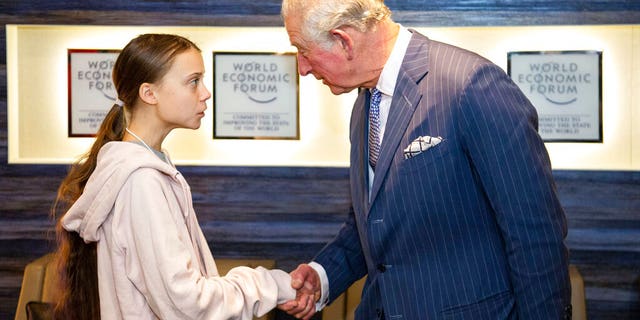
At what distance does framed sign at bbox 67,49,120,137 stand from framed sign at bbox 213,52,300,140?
513mm

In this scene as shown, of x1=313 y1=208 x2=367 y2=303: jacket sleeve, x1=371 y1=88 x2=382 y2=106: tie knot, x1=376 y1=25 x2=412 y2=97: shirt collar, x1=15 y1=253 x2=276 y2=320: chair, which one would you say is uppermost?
x1=376 y1=25 x2=412 y2=97: shirt collar

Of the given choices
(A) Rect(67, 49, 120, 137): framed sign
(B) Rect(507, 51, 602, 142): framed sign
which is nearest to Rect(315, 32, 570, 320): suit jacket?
(B) Rect(507, 51, 602, 142): framed sign

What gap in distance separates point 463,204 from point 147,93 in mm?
944

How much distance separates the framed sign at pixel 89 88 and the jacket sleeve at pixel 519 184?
2483 millimetres

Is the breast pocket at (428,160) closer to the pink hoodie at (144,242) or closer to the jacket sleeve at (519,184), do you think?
the jacket sleeve at (519,184)

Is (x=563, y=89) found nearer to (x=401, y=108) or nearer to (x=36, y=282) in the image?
(x=401, y=108)

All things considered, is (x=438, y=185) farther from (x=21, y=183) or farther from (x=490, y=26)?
(x=21, y=183)

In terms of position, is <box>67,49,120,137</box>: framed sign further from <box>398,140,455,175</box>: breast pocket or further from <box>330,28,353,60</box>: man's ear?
<box>398,140,455,175</box>: breast pocket

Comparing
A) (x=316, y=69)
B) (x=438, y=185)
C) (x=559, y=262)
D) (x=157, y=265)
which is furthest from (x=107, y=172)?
(x=559, y=262)

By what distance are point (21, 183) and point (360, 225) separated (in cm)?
232

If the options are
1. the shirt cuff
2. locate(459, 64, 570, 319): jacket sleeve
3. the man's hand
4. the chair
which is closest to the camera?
locate(459, 64, 570, 319): jacket sleeve

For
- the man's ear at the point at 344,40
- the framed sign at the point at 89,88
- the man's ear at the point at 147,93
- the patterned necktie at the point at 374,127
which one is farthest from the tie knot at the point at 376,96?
the framed sign at the point at 89,88

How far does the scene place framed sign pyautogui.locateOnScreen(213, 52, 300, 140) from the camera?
4.05 metres

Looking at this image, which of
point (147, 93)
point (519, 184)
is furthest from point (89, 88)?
point (519, 184)
